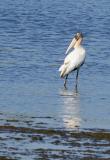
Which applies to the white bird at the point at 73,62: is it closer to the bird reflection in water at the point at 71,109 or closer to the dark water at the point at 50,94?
the dark water at the point at 50,94

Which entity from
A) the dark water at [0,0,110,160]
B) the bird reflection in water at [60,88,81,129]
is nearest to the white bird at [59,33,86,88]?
the dark water at [0,0,110,160]

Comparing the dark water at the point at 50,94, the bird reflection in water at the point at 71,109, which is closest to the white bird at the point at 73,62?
the dark water at the point at 50,94

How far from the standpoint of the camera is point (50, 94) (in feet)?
61.8

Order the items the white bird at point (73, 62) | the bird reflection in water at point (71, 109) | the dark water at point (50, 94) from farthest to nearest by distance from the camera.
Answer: the white bird at point (73, 62) < the bird reflection in water at point (71, 109) < the dark water at point (50, 94)

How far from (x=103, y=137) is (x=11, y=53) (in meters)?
12.3

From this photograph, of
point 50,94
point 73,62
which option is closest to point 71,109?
point 50,94

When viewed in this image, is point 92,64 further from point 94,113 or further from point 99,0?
point 99,0

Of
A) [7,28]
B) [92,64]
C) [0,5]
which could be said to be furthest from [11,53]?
[0,5]

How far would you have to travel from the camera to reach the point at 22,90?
757 inches

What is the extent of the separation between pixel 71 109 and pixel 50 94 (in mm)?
2083

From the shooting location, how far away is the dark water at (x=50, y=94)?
12773 millimetres

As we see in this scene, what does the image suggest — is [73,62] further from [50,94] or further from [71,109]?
[71,109]

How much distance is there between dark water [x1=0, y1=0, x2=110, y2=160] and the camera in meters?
12.8

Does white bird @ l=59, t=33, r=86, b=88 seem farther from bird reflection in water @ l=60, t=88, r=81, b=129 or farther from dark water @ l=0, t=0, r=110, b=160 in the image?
bird reflection in water @ l=60, t=88, r=81, b=129
